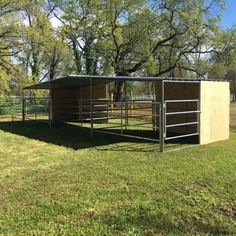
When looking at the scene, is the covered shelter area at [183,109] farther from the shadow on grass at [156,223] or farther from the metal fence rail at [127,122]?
the shadow on grass at [156,223]

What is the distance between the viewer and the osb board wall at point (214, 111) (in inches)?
387

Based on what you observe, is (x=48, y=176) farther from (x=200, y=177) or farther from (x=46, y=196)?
(x=200, y=177)

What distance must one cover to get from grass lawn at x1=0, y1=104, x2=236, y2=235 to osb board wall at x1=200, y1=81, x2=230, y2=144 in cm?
120

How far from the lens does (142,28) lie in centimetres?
2567

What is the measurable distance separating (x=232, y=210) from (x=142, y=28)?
22.2 metres

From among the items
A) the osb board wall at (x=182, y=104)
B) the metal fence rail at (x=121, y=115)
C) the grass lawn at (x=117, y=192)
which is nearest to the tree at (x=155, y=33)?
the metal fence rail at (x=121, y=115)

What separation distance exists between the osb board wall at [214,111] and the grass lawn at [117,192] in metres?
1.20

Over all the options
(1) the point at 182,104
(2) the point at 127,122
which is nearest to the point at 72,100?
(2) the point at 127,122

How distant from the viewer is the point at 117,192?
531cm

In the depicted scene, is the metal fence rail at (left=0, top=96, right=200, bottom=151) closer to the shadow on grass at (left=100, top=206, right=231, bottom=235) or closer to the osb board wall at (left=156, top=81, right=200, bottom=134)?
the osb board wall at (left=156, top=81, right=200, bottom=134)

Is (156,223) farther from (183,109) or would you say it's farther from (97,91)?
(97,91)

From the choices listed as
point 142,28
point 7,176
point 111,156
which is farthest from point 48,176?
point 142,28

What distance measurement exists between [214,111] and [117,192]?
578 cm

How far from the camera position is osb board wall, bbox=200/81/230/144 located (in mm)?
9820
